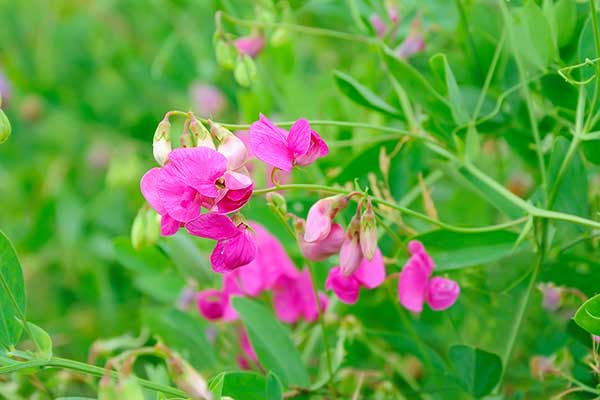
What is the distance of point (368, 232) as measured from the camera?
748 mm

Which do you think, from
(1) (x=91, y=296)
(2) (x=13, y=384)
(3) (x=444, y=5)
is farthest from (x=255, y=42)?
(1) (x=91, y=296)

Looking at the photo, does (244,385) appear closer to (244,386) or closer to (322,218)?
(244,386)

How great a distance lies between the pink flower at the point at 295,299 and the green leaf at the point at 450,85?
294mm

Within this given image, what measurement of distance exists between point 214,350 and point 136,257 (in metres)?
0.18

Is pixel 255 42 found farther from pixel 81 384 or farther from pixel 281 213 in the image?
pixel 81 384

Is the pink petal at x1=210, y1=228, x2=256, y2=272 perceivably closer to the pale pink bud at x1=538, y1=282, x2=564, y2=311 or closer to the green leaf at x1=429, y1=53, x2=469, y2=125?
the green leaf at x1=429, y1=53, x2=469, y2=125

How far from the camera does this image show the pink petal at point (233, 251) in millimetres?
720

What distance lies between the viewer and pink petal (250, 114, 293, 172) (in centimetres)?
72

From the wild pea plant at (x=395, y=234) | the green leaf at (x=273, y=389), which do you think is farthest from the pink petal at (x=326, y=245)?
the green leaf at (x=273, y=389)

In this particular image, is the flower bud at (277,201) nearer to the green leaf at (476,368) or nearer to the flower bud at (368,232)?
the flower bud at (368,232)

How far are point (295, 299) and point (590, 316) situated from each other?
0.45 meters

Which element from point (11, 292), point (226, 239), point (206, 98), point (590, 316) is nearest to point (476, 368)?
point (590, 316)

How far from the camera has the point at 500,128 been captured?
1040 millimetres

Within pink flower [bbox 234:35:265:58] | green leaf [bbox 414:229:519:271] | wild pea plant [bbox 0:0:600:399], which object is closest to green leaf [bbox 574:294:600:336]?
wild pea plant [bbox 0:0:600:399]
